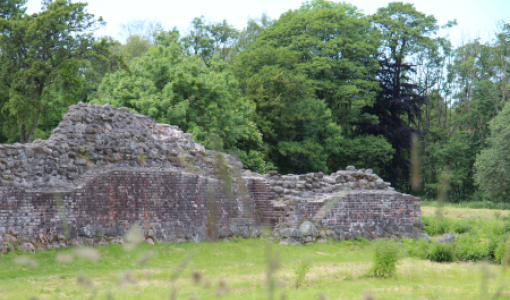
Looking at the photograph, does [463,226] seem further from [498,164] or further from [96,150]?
[498,164]

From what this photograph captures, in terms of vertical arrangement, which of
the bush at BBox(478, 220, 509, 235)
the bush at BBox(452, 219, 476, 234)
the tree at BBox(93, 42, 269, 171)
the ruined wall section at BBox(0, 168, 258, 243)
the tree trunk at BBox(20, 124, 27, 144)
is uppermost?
the tree at BBox(93, 42, 269, 171)

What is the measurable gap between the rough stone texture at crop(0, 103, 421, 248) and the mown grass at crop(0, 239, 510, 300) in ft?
2.32

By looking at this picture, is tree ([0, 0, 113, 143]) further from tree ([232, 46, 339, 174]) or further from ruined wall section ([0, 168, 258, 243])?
tree ([232, 46, 339, 174])

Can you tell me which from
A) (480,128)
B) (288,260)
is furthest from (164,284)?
(480,128)

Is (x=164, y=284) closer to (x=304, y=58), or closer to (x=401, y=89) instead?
(x=304, y=58)

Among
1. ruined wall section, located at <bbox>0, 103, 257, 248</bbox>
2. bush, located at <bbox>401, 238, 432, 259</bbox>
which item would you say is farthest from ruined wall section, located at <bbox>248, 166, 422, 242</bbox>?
bush, located at <bbox>401, 238, 432, 259</bbox>

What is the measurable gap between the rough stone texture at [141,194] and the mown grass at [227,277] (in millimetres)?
709

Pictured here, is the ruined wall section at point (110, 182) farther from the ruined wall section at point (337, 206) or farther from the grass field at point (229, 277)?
the ruined wall section at point (337, 206)

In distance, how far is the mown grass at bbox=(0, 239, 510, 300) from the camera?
27.1 ft

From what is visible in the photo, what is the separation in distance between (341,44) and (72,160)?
26456 millimetres

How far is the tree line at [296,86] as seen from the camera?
20109mm

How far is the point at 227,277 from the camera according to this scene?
10.3m

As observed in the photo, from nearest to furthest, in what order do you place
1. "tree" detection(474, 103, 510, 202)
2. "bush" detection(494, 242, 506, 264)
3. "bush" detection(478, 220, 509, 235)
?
"bush" detection(494, 242, 506, 264) → "bush" detection(478, 220, 509, 235) → "tree" detection(474, 103, 510, 202)

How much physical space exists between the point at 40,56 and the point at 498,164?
2826 cm
